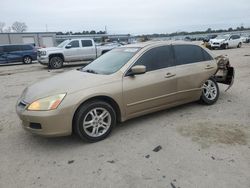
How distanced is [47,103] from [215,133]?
9.22ft

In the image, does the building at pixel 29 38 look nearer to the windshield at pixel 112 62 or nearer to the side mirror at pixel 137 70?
the windshield at pixel 112 62

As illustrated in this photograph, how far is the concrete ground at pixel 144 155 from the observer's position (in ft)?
10.3

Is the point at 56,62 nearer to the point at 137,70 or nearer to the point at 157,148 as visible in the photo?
the point at 137,70

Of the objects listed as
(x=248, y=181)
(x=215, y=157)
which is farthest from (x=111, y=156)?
(x=248, y=181)

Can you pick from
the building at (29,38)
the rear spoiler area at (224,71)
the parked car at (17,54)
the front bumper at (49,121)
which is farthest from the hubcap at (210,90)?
the building at (29,38)

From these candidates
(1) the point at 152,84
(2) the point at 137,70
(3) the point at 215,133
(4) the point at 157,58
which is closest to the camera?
(3) the point at 215,133

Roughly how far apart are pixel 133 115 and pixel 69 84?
1.29 meters

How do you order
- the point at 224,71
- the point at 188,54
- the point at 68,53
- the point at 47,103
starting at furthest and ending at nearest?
the point at 68,53, the point at 224,71, the point at 188,54, the point at 47,103

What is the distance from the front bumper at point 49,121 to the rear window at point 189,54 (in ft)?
8.62

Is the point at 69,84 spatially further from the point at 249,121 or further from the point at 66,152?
the point at 249,121

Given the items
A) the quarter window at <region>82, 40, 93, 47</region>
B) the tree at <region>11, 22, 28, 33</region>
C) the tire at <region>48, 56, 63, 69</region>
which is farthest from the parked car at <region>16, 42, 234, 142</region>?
the tree at <region>11, 22, 28, 33</region>

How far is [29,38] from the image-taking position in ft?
154

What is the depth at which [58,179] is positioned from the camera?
3209 mm

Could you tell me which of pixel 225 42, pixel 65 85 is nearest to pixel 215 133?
pixel 65 85
